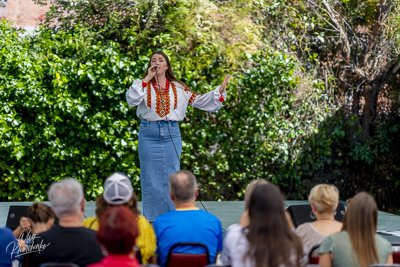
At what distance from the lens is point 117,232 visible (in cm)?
209

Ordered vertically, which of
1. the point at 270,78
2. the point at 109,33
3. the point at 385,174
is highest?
the point at 109,33

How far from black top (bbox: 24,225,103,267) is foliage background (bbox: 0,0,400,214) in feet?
13.9

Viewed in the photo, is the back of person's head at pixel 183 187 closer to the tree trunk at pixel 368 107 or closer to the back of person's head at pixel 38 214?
the back of person's head at pixel 38 214

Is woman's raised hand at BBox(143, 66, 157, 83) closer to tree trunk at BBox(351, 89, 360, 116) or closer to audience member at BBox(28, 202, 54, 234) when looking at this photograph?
audience member at BBox(28, 202, 54, 234)

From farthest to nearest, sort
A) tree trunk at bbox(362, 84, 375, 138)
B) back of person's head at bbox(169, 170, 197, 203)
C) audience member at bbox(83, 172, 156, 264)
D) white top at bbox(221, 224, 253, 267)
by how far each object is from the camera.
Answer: tree trunk at bbox(362, 84, 375, 138)
back of person's head at bbox(169, 170, 197, 203)
audience member at bbox(83, 172, 156, 264)
white top at bbox(221, 224, 253, 267)

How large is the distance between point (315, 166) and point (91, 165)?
9.53ft

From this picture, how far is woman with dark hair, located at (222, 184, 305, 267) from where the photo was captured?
2.33 m

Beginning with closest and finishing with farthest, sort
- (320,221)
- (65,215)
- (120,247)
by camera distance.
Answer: (120,247) < (65,215) < (320,221)

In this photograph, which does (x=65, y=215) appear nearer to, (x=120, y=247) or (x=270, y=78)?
(x=120, y=247)

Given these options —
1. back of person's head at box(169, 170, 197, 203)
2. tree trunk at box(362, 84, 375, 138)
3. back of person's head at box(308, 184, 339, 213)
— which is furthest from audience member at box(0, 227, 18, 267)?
tree trunk at box(362, 84, 375, 138)

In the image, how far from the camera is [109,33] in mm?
6949

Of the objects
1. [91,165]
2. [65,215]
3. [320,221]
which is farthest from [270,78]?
[65,215]

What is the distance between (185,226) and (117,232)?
852 mm

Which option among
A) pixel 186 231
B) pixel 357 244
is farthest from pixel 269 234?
pixel 186 231
